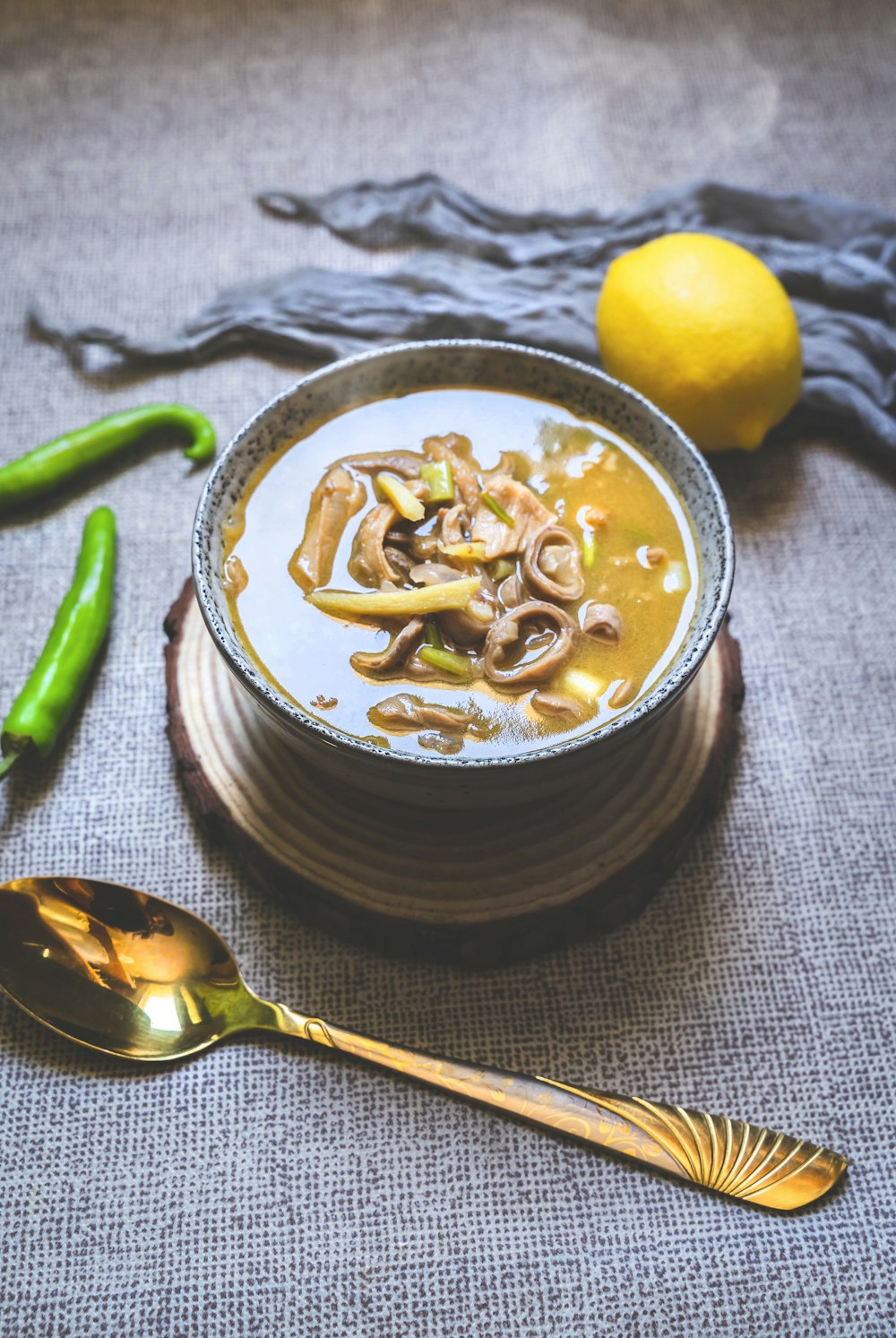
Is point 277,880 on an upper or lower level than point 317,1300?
upper

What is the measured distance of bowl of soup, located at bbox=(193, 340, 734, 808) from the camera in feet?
Answer: 6.98

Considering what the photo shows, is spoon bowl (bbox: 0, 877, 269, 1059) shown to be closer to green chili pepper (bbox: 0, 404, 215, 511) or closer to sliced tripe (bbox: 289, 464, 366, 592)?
sliced tripe (bbox: 289, 464, 366, 592)

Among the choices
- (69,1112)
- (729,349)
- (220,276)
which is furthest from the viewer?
(220,276)

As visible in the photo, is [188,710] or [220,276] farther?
[220,276]

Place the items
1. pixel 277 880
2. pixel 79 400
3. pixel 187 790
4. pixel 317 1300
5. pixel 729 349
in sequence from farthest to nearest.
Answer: pixel 79 400
pixel 729 349
pixel 187 790
pixel 277 880
pixel 317 1300

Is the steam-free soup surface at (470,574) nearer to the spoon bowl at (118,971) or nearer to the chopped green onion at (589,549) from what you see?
the chopped green onion at (589,549)

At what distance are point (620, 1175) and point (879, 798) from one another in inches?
42.5

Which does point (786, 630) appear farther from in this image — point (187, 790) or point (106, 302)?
point (106, 302)

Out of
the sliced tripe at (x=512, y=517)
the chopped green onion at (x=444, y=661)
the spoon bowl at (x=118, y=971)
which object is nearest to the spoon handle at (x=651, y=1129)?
the spoon bowl at (x=118, y=971)

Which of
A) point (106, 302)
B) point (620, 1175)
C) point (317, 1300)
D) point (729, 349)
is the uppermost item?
point (729, 349)

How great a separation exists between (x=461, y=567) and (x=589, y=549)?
0.29 m

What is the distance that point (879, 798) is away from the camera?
2646 millimetres

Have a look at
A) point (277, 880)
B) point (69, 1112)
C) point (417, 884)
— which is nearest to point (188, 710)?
point (277, 880)

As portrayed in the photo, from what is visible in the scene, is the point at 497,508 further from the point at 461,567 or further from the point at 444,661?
the point at 444,661
